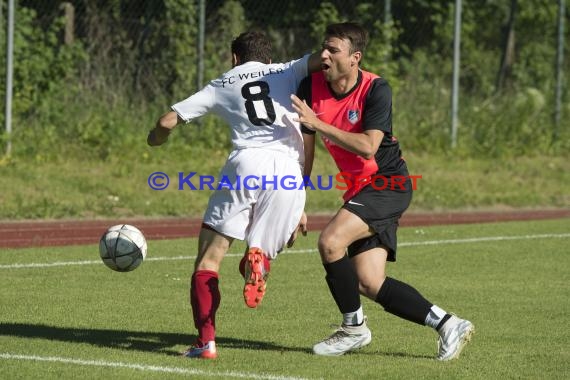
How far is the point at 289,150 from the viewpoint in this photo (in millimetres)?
6953

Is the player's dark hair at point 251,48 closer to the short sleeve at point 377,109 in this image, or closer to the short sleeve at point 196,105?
the short sleeve at point 196,105

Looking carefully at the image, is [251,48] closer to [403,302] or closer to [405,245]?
[403,302]

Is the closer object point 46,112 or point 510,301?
point 510,301

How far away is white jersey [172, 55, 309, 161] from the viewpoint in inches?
269

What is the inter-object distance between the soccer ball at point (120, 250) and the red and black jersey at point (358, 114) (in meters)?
1.54

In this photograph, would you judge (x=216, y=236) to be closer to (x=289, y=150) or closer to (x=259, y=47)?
(x=289, y=150)

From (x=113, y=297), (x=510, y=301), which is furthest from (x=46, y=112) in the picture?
(x=510, y=301)

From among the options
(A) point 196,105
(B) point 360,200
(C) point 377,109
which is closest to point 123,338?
(A) point 196,105

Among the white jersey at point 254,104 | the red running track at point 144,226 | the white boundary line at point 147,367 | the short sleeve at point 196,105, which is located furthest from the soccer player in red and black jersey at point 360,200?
the red running track at point 144,226

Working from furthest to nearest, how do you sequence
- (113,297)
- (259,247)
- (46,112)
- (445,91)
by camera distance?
(445,91), (46,112), (113,297), (259,247)

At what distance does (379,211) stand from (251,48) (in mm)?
1192

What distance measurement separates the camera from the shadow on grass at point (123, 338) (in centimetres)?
718

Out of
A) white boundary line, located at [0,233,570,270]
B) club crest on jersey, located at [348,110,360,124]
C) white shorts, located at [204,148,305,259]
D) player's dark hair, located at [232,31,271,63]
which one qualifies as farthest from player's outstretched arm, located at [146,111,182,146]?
white boundary line, located at [0,233,570,270]

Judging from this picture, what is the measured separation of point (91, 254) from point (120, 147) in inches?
217
